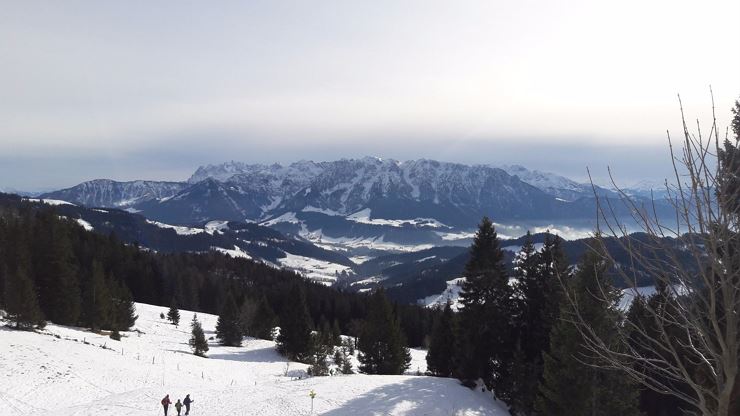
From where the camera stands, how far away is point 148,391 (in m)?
29.5

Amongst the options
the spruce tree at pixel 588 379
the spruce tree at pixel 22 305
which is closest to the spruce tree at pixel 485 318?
the spruce tree at pixel 588 379

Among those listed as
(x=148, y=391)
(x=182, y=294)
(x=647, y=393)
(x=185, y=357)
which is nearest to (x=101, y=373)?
(x=148, y=391)

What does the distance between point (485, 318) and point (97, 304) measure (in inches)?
1757

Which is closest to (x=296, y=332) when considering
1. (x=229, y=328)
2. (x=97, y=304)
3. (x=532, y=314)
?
(x=229, y=328)

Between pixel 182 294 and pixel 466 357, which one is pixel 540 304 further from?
pixel 182 294

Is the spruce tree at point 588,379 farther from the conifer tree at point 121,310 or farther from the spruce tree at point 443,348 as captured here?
the conifer tree at point 121,310

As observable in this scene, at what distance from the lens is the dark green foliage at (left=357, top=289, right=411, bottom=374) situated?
4400 cm

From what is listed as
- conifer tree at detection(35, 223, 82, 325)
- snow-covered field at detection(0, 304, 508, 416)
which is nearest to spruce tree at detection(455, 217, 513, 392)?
snow-covered field at detection(0, 304, 508, 416)

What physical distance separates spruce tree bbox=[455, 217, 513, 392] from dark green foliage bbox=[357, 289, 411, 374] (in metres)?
11.5

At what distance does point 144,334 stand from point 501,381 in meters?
44.2

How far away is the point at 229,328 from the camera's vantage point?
5778 centimetres

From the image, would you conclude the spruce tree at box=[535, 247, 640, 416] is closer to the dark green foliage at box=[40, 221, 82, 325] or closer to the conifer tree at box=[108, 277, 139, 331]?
the conifer tree at box=[108, 277, 139, 331]

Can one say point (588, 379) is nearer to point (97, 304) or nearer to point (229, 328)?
point (229, 328)

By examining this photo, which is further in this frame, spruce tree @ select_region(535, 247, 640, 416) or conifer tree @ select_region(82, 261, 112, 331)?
conifer tree @ select_region(82, 261, 112, 331)
